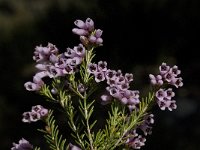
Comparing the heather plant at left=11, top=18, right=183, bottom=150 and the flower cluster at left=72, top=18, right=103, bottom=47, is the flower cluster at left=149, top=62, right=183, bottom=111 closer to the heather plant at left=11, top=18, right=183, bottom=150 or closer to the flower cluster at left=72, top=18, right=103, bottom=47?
the heather plant at left=11, top=18, right=183, bottom=150

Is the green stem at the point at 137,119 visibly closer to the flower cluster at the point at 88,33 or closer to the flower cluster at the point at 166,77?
the flower cluster at the point at 166,77

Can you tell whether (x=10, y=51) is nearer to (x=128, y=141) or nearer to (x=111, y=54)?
(x=111, y=54)

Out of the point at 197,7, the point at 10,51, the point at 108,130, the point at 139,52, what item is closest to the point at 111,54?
the point at 139,52

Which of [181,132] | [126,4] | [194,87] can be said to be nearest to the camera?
[181,132]

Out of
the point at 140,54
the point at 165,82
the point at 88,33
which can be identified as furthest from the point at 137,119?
the point at 140,54

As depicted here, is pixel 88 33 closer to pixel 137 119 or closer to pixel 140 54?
pixel 137 119

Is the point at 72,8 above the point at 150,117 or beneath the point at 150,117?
above
